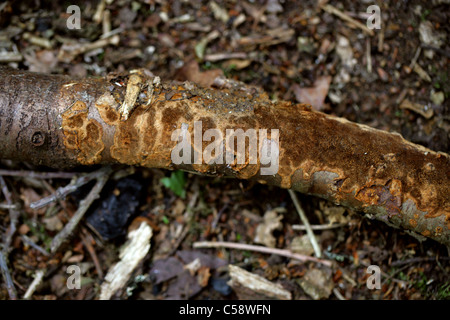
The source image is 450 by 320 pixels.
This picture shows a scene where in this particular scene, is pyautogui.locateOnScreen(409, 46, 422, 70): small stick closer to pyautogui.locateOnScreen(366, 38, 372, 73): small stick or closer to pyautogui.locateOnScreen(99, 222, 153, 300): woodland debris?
pyautogui.locateOnScreen(366, 38, 372, 73): small stick

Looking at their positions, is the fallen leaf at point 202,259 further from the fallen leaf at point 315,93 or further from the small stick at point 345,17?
the small stick at point 345,17

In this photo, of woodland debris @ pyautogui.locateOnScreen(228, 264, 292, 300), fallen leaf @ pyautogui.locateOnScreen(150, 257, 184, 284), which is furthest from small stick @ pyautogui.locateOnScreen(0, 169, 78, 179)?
woodland debris @ pyautogui.locateOnScreen(228, 264, 292, 300)

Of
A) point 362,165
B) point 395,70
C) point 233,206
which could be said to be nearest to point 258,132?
point 362,165

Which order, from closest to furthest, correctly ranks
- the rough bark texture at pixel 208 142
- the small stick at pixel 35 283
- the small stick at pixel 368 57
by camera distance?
the rough bark texture at pixel 208 142
the small stick at pixel 35 283
the small stick at pixel 368 57

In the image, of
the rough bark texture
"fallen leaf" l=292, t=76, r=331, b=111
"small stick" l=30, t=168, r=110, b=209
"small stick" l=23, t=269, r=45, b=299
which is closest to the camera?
the rough bark texture

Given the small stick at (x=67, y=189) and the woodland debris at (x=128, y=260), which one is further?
the woodland debris at (x=128, y=260)

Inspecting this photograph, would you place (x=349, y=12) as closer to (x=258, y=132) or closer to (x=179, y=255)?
(x=258, y=132)

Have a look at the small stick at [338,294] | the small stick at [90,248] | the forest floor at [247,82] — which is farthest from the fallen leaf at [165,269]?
the small stick at [338,294]
